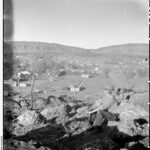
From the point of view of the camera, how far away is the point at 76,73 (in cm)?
217

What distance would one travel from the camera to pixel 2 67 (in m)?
1.98

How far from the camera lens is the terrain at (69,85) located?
2.10 metres

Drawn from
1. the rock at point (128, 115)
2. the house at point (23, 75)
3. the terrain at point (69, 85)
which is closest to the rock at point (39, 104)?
the terrain at point (69, 85)

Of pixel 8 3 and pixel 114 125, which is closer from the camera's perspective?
pixel 8 3

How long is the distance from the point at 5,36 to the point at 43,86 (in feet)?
1.35

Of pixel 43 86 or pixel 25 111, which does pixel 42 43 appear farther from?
pixel 25 111

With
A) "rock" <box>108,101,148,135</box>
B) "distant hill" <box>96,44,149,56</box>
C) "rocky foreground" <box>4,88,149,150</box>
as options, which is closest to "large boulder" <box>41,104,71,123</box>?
"rocky foreground" <box>4,88,149,150</box>

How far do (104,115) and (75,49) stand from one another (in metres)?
0.52

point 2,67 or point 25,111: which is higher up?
point 2,67

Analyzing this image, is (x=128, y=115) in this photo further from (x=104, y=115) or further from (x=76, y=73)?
(x=76, y=73)

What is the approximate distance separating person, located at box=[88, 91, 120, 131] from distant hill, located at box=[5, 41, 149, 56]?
11.5 inches

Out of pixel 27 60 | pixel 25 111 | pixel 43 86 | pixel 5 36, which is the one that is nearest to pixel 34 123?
pixel 25 111

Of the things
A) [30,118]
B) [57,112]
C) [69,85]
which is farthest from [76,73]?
[30,118]

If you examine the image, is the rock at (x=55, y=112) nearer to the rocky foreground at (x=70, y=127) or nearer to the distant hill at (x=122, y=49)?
the rocky foreground at (x=70, y=127)
